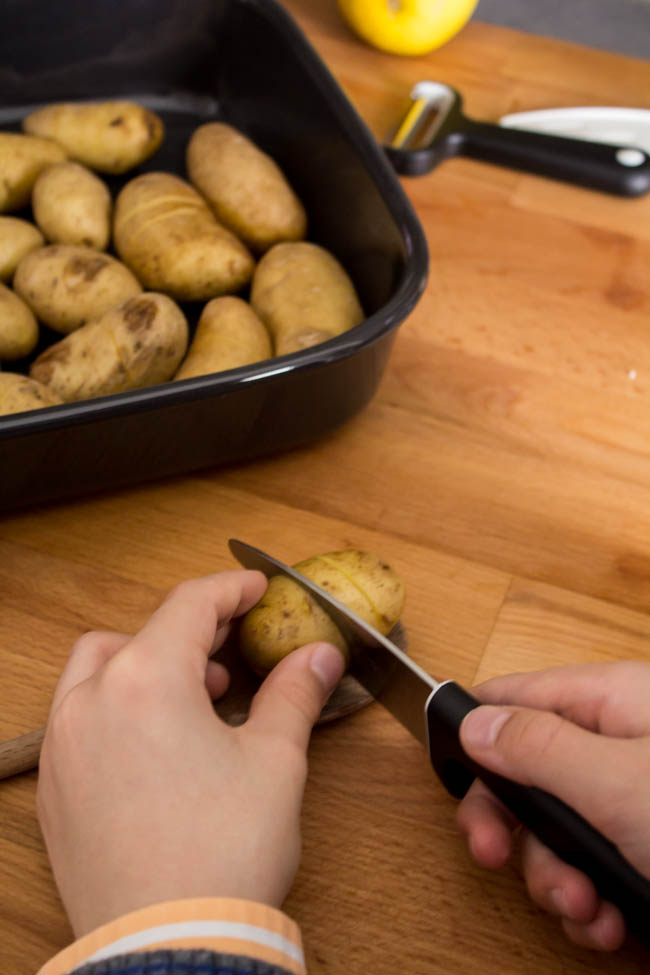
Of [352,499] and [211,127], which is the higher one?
[211,127]

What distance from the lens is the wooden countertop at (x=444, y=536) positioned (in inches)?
22.7

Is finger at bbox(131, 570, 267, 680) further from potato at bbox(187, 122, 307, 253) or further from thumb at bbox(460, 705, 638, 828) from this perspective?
potato at bbox(187, 122, 307, 253)

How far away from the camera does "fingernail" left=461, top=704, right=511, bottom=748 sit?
0.53m

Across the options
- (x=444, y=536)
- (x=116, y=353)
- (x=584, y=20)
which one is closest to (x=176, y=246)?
(x=116, y=353)

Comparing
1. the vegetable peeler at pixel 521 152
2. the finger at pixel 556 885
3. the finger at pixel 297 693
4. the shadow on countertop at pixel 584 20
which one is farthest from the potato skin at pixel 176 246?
the shadow on countertop at pixel 584 20

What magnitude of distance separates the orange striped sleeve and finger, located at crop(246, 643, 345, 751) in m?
0.10

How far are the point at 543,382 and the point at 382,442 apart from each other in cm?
18

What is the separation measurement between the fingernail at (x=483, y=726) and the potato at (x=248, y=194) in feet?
1.93

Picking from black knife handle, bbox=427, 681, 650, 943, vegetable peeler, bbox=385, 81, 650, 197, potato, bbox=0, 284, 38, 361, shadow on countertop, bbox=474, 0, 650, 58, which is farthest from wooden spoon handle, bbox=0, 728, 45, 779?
shadow on countertop, bbox=474, 0, 650, 58

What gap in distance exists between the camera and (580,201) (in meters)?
1.12

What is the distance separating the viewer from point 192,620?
1.86ft

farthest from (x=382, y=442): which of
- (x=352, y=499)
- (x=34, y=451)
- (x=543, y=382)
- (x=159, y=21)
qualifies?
(x=159, y=21)

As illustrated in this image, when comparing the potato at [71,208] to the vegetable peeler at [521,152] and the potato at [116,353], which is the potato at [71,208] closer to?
the potato at [116,353]

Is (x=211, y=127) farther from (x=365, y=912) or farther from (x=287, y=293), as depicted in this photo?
(x=365, y=912)
